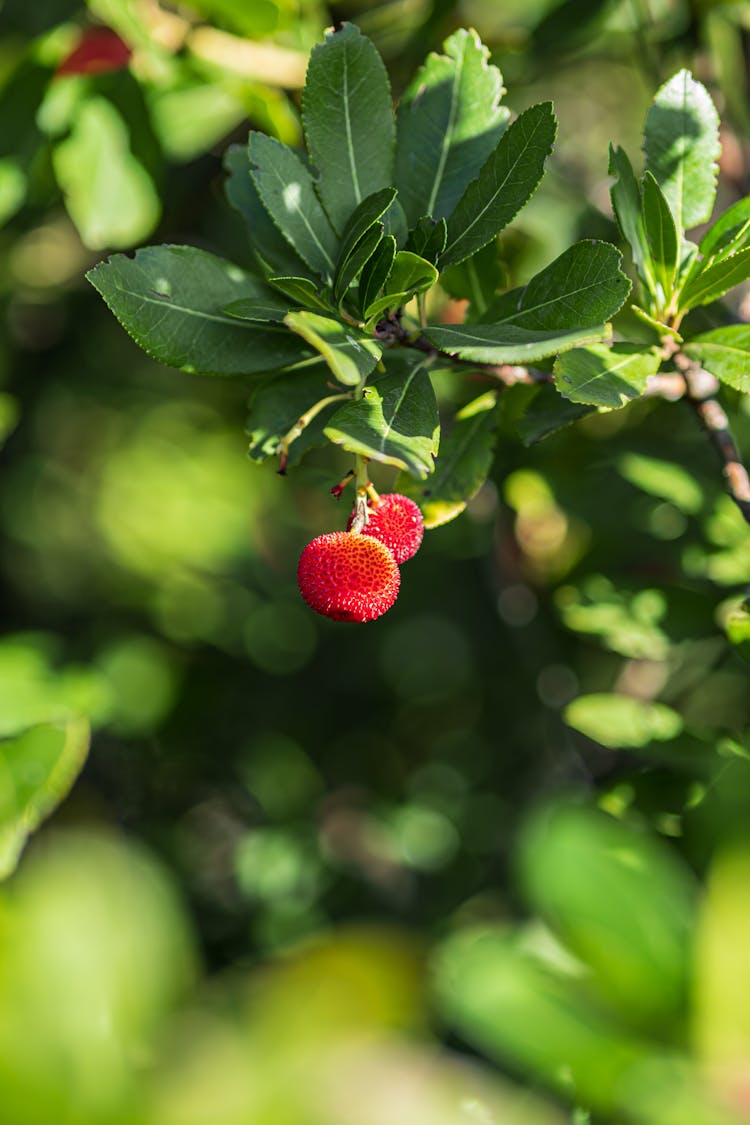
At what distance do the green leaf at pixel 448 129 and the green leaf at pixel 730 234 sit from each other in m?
0.23

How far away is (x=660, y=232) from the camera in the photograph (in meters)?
0.94

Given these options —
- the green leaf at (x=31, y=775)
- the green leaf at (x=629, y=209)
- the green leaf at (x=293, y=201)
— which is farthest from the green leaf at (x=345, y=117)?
the green leaf at (x=31, y=775)

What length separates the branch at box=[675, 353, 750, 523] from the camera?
1010 millimetres

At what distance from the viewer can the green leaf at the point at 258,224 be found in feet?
3.33

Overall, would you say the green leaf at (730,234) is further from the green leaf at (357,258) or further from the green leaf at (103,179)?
the green leaf at (103,179)

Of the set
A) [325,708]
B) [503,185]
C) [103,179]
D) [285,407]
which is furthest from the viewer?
[325,708]

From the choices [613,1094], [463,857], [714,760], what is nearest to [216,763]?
[463,857]

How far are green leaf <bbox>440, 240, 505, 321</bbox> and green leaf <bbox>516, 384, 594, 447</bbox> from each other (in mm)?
105

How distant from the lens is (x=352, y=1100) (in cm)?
50

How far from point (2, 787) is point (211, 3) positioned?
1.05 m

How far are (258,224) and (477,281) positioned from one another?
231 millimetres

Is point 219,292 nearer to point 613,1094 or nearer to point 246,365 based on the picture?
point 246,365

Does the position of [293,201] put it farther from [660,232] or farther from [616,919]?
[616,919]

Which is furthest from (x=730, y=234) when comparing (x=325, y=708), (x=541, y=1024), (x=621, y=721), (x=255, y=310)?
(x=325, y=708)
